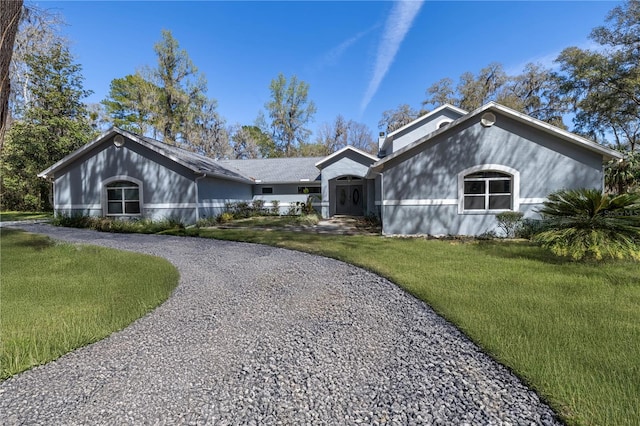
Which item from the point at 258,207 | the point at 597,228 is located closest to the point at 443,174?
the point at 597,228

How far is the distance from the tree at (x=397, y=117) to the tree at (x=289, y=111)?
386 inches

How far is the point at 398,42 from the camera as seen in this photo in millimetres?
17875

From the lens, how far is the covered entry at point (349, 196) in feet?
64.0

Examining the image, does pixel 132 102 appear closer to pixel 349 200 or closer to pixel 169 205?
pixel 169 205

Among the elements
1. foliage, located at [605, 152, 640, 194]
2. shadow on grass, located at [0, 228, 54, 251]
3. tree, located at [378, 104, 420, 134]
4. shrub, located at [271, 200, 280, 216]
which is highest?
tree, located at [378, 104, 420, 134]

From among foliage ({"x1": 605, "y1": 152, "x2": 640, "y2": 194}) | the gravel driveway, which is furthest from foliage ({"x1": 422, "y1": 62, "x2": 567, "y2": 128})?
the gravel driveway

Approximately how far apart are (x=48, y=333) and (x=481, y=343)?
512 cm

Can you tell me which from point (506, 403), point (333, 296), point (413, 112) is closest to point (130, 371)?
point (333, 296)

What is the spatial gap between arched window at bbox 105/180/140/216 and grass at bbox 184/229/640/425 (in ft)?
38.0

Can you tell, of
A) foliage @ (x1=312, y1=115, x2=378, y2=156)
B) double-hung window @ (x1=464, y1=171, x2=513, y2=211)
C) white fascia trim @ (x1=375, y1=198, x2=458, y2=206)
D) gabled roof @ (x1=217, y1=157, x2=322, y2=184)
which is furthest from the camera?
foliage @ (x1=312, y1=115, x2=378, y2=156)

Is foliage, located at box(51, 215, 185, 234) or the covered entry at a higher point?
the covered entry

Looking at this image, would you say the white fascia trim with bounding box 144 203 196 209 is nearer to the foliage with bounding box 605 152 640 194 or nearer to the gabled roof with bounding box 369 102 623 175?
the gabled roof with bounding box 369 102 623 175

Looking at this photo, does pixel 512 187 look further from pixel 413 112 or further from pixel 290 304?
pixel 413 112

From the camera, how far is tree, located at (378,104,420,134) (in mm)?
36156
